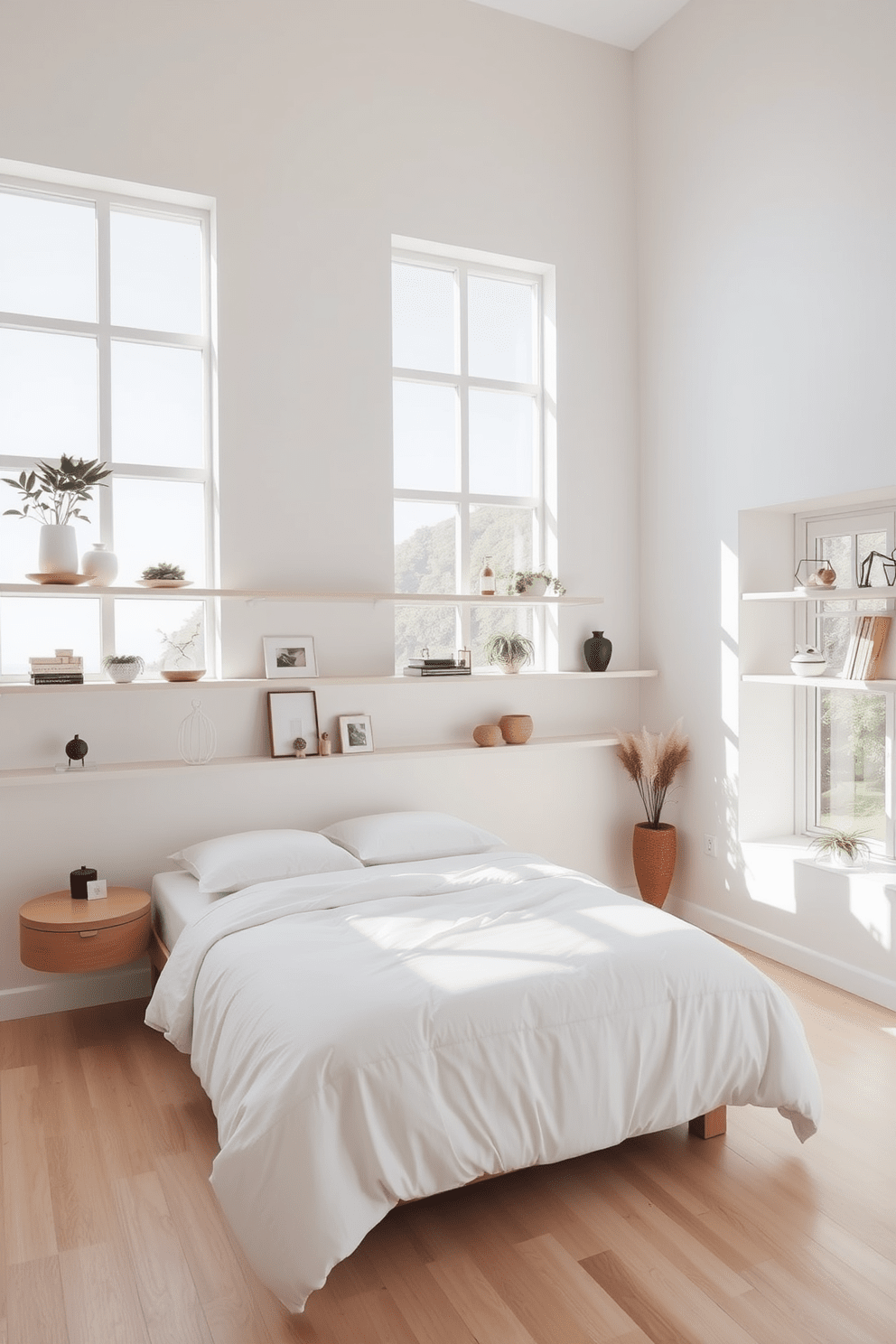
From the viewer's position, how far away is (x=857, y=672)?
3635 mm

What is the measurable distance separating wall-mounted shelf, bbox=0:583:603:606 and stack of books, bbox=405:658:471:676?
265 mm

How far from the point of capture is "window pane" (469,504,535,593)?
14.8 feet

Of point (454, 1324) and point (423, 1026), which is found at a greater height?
point (423, 1026)

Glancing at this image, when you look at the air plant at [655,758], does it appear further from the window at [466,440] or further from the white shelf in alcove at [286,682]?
the window at [466,440]

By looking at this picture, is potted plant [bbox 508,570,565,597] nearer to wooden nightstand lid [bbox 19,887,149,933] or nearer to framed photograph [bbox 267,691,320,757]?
framed photograph [bbox 267,691,320,757]

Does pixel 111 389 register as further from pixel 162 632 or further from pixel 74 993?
pixel 74 993

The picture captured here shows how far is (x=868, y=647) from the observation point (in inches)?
142

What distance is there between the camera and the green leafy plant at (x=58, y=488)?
3395mm

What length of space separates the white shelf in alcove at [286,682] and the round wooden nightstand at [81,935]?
0.78 meters

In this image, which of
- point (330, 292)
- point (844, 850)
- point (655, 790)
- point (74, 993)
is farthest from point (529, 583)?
point (74, 993)

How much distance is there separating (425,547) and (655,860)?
185 cm

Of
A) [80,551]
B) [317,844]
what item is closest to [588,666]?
[317,844]

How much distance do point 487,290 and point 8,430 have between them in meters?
2.37

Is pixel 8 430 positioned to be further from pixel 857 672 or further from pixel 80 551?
pixel 857 672
